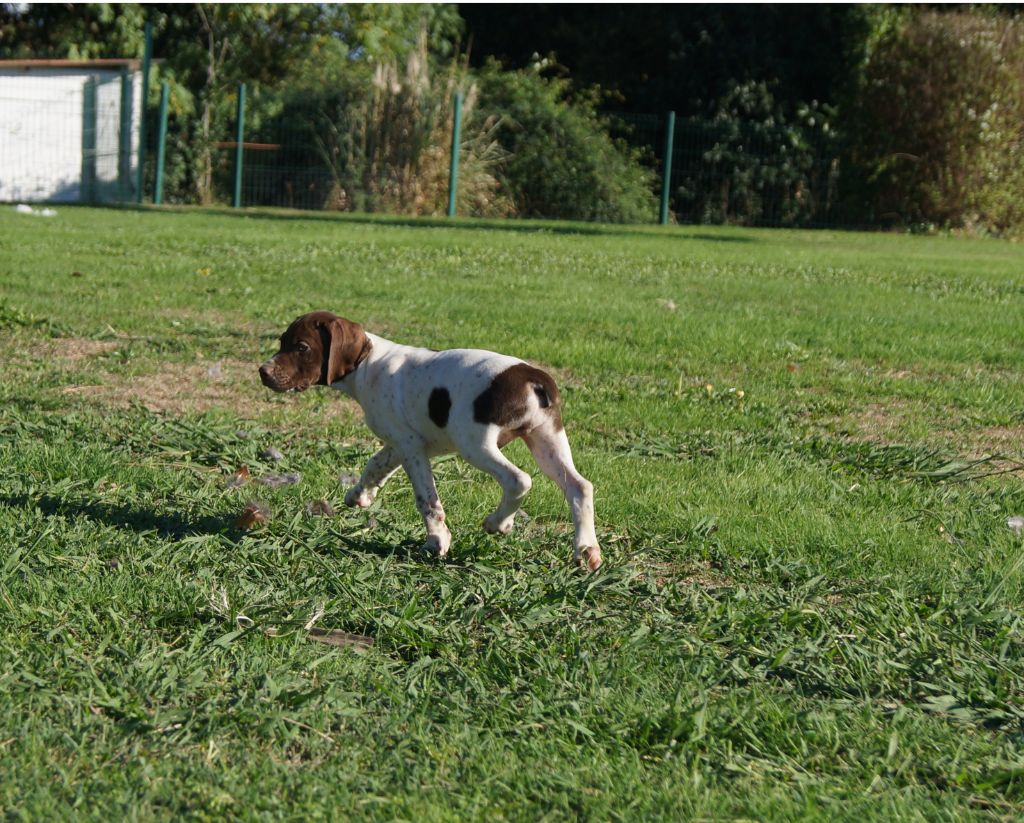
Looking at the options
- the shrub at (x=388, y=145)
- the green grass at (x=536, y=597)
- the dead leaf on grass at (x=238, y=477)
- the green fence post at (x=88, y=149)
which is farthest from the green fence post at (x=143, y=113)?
the dead leaf on grass at (x=238, y=477)

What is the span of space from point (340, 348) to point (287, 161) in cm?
2227

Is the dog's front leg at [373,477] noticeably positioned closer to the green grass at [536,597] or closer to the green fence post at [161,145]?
the green grass at [536,597]

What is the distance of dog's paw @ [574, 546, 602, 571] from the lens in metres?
4.06

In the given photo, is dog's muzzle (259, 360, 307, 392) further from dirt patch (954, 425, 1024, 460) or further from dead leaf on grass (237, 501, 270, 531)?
dirt patch (954, 425, 1024, 460)

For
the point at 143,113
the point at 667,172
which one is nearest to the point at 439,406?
the point at 667,172

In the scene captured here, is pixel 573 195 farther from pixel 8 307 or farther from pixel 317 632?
pixel 317 632

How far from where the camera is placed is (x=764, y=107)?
30.1 m

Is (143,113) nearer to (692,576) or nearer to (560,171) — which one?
(560,171)

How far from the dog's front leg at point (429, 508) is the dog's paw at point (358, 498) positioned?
37 centimetres

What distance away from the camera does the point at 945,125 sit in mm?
25906

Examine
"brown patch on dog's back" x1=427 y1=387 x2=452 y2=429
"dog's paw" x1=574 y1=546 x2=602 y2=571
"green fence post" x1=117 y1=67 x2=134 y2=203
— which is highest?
"green fence post" x1=117 y1=67 x2=134 y2=203

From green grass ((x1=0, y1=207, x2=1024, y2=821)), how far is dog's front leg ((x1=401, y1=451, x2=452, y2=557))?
0.31ft

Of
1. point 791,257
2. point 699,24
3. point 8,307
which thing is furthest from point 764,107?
point 8,307

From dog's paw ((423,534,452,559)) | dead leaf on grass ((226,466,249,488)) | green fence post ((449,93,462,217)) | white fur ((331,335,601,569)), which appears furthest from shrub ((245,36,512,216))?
dog's paw ((423,534,452,559))
